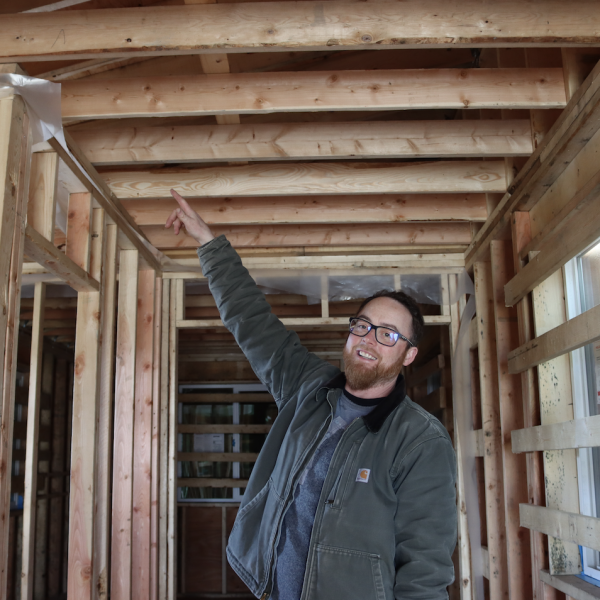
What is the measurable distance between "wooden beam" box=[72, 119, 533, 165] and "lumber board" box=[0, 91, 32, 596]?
2.66 ft

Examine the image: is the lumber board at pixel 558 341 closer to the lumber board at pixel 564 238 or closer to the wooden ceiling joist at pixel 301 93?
the lumber board at pixel 564 238

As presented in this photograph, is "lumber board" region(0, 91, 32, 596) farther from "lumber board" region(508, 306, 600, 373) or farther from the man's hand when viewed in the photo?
"lumber board" region(508, 306, 600, 373)

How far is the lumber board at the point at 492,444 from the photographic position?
3623 mm

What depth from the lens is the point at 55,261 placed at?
2.77 meters

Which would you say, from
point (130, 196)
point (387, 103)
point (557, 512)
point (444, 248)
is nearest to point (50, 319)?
point (130, 196)

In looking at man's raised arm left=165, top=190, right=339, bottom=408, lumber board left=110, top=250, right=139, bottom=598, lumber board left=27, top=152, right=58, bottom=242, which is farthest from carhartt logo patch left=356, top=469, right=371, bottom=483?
lumber board left=110, top=250, right=139, bottom=598

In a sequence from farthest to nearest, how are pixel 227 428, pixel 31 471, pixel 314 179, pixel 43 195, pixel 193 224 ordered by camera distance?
pixel 227 428
pixel 31 471
pixel 314 179
pixel 43 195
pixel 193 224

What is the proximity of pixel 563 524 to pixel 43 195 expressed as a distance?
2.56m

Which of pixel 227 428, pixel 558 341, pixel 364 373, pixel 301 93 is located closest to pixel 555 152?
pixel 558 341

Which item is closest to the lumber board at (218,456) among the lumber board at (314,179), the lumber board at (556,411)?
the lumber board at (314,179)

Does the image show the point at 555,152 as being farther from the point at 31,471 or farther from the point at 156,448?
the point at 31,471

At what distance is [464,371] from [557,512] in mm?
1721

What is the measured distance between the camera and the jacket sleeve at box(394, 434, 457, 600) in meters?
1.79

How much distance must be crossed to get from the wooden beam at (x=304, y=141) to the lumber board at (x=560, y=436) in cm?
134
